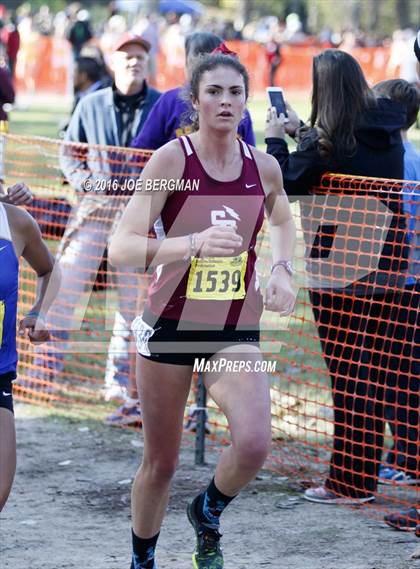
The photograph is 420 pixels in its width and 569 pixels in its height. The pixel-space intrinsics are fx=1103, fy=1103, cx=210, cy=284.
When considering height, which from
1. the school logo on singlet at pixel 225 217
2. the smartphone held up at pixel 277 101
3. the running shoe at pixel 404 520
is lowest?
the running shoe at pixel 404 520

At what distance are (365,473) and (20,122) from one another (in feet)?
66.2

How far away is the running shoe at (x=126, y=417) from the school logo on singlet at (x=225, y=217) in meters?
3.30

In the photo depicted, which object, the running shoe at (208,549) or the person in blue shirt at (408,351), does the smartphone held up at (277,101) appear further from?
the running shoe at (208,549)

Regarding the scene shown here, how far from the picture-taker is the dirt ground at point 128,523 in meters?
5.18

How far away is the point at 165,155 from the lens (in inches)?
173

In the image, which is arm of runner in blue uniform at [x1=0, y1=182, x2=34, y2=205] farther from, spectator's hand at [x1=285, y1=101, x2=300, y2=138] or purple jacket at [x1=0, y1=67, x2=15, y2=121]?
purple jacket at [x1=0, y1=67, x2=15, y2=121]

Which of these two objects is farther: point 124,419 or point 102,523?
point 124,419

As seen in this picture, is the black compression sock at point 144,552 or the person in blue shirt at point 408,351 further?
the person in blue shirt at point 408,351

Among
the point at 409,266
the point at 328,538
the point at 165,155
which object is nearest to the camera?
the point at 165,155

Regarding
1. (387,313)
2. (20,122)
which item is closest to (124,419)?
(387,313)

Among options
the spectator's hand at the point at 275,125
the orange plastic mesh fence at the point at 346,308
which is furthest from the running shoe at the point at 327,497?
the spectator's hand at the point at 275,125

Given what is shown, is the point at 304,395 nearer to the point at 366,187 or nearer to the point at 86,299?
the point at 86,299

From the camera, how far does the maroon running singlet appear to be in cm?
439

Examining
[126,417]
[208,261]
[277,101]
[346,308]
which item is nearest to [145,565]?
[208,261]
